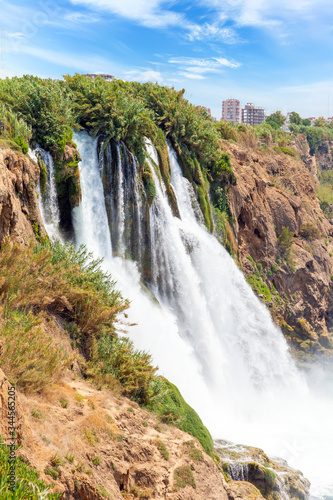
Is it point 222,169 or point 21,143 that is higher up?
point 222,169

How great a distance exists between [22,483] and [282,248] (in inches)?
997

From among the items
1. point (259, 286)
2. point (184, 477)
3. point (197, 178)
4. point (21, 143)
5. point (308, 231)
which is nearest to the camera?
point (184, 477)

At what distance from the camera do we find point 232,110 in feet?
550

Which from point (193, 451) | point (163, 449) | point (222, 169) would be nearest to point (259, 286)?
point (222, 169)

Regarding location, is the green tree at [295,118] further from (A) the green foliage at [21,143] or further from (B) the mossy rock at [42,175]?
(A) the green foliage at [21,143]

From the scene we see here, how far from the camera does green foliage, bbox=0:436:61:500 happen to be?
11.6ft

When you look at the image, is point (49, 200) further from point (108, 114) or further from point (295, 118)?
point (295, 118)

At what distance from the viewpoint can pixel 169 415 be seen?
26.0 feet

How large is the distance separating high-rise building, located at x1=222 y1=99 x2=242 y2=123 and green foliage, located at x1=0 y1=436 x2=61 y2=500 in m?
171

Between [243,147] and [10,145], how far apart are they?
20.9m

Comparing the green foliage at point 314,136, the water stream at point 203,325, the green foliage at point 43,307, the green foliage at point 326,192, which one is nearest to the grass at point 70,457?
the green foliage at point 43,307

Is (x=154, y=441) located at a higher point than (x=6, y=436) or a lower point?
lower

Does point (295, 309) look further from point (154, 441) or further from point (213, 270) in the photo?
point (154, 441)

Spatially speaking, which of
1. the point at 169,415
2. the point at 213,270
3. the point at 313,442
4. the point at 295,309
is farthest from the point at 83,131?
the point at 295,309
